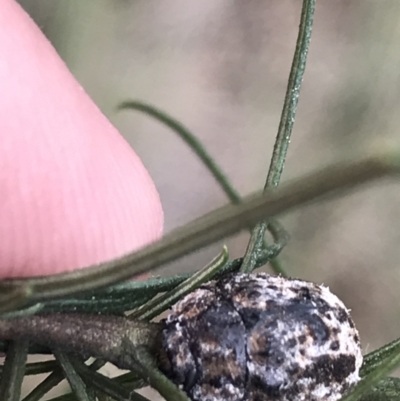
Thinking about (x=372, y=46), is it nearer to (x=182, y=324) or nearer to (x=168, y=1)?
(x=168, y=1)

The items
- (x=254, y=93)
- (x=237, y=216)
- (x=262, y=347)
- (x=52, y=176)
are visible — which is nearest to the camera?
(x=237, y=216)

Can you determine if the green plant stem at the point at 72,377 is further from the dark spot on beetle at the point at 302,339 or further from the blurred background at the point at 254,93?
the blurred background at the point at 254,93

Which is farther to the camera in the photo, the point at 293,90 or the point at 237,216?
the point at 293,90

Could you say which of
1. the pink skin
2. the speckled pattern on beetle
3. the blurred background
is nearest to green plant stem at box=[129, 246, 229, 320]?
the speckled pattern on beetle

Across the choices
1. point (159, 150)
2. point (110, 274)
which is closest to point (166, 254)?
point (110, 274)

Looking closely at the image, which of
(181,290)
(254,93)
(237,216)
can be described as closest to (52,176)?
(181,290)

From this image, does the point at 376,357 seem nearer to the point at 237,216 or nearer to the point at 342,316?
the point at 342,316
